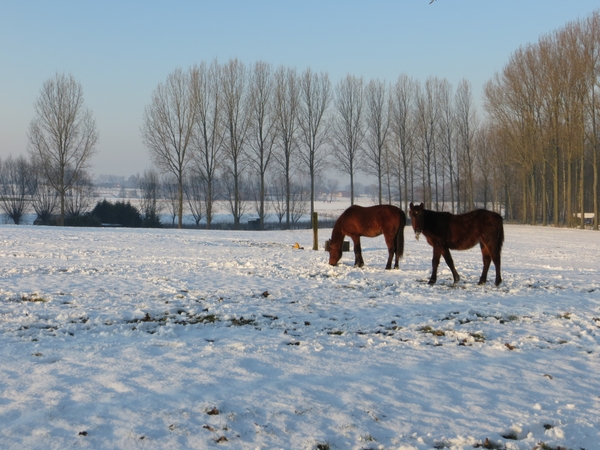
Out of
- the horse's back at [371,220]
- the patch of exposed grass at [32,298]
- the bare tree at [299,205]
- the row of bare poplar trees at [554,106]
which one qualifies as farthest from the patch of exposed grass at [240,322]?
the bare tree at [299,205]

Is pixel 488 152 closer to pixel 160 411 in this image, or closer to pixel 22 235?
pixel 22 235

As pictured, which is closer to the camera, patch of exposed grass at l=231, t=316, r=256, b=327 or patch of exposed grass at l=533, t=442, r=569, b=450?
patch of exposed grass at l=533, t=442, r=569, b=450

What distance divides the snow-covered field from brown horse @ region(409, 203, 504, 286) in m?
0.58

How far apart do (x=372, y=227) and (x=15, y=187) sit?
6523 centimetres

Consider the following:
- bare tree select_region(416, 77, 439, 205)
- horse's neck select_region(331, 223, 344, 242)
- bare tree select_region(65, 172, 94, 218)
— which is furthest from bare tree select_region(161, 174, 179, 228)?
horse's neck select_region(331, 223, 344, 242)

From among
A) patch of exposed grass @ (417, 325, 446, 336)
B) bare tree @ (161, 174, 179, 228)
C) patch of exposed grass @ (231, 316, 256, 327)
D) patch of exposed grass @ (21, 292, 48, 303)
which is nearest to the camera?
patch of exposed grass @ (417, 325, 446, 336)

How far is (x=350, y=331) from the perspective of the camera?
6277 millimetres

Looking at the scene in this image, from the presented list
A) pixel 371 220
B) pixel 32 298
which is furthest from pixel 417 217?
pixel 32 298

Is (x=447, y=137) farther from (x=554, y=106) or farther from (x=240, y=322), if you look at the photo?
(x=240, y=322)

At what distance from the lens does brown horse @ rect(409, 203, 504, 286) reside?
9680 millimetres

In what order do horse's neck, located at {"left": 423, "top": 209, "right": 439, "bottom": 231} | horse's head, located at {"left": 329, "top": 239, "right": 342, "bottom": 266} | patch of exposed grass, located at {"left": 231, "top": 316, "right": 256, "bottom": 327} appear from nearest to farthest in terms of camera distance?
patch of exposed grass, located at {"left": 231, "top": 316, "right": 256, "bottom": 327}
horse's neck, located at {"left": 423, "top": 209, "right": 439, "bottom": 231}
horse's head, located at {"left": 329, "top": 239, "right": 342, "bottom": 266}

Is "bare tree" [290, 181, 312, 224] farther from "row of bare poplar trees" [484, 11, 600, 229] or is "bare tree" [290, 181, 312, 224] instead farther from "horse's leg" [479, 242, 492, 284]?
"horse's leg" [479, 242, 492, 284]

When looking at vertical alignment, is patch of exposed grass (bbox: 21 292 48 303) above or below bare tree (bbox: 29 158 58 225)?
below

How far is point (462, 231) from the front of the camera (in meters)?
9.84
